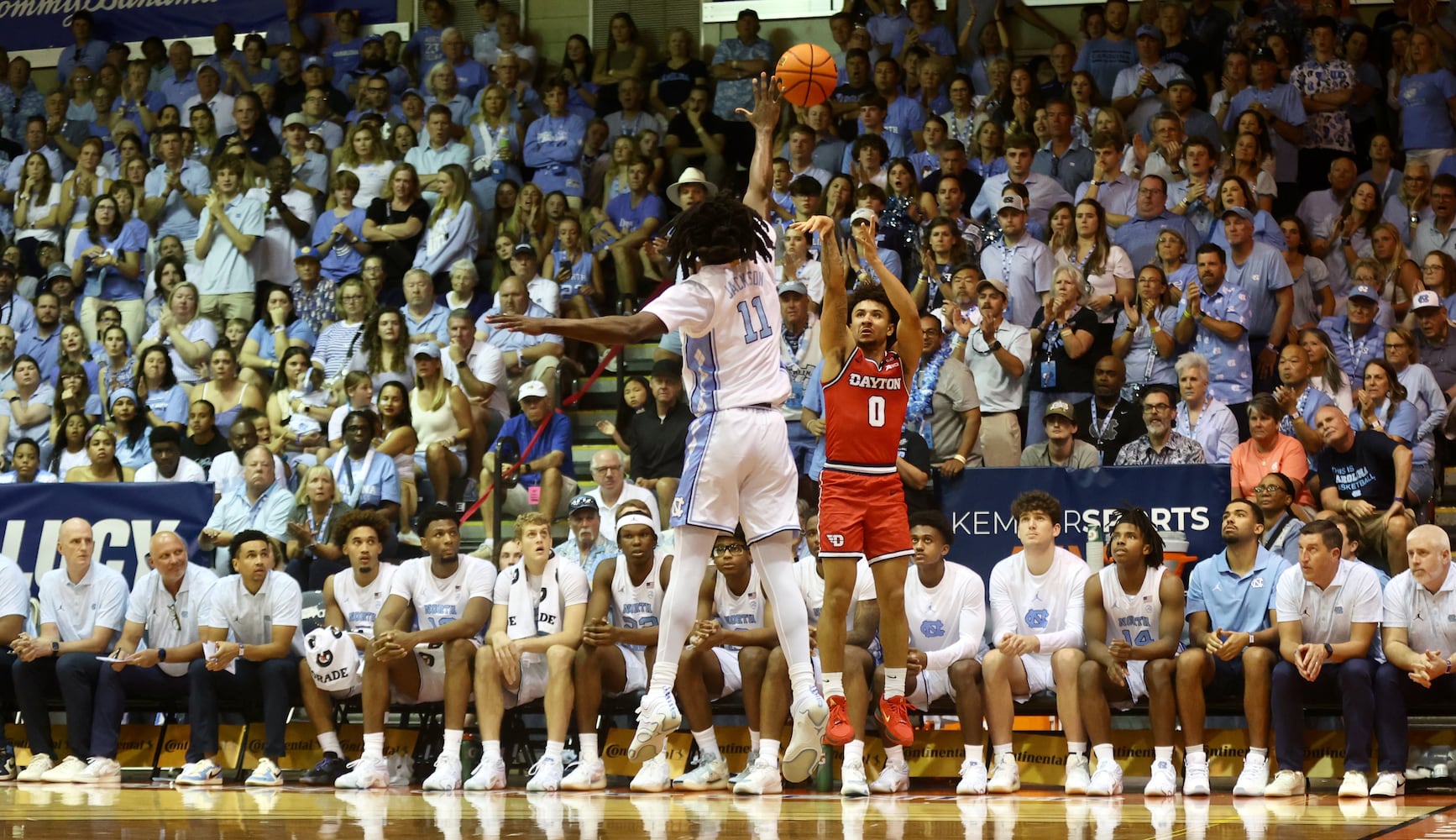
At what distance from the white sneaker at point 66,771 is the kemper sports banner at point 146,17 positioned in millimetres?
11355

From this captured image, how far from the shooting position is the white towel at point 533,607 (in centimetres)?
1146

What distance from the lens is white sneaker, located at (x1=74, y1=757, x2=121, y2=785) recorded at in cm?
1162

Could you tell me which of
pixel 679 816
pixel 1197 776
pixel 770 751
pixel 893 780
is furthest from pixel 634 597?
pixel 1197 776

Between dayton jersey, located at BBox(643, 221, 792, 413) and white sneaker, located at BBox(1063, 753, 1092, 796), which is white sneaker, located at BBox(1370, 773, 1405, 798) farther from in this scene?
dayton jersey, located at BBox(643, 221, 792, 413)

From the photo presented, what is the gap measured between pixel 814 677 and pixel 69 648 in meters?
5.60

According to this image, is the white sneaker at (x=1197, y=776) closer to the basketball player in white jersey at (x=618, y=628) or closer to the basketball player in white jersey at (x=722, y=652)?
the basketball player in white jersey at (x=722, y=652)

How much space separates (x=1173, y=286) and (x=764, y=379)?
A: 21.7 ft

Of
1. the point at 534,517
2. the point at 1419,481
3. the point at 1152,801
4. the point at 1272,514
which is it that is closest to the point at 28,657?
the point at 534,517

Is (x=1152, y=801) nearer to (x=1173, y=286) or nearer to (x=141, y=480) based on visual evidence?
(x=1173, y=286)

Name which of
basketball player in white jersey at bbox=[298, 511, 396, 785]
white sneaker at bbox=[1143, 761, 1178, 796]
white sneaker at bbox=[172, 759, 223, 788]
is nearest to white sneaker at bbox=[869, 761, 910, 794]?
white sneaker at bbox=[1143, 761, 1178, 796]

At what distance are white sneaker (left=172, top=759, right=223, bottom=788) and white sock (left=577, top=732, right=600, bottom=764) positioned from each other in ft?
8.24

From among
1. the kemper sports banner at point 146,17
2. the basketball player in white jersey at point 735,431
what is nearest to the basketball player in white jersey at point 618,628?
the basketball player in white jersey at point 735,431

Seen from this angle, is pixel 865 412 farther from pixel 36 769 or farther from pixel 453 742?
pixel 36 769

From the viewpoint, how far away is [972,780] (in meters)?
10.3
